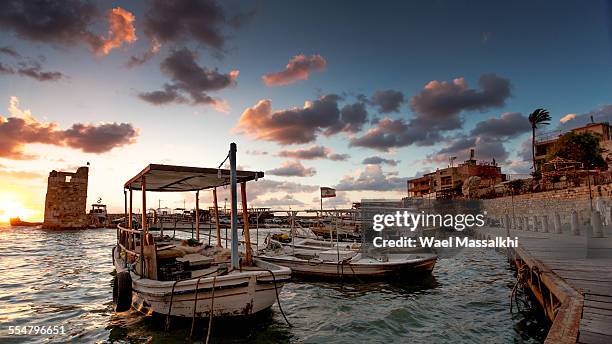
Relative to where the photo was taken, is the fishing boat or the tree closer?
the fishing boat

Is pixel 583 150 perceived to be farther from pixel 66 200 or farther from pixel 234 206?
pixel 66 200

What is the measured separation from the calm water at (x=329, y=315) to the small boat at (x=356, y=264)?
54 cm

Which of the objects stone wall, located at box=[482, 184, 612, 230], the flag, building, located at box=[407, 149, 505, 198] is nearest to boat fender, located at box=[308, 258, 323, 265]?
the flag

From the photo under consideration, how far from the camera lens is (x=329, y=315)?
10453mm

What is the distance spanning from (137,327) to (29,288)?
980 centimetres

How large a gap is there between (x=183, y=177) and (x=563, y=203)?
38.2m

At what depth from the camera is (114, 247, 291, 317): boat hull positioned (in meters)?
8.10

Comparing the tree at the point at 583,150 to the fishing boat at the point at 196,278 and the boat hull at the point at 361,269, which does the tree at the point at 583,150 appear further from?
the fishing boat at the point at 196,278

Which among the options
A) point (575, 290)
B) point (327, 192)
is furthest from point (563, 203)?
point (575, 290)

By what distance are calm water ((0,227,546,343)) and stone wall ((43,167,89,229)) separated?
67.5m

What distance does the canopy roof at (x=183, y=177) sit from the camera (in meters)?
9.91

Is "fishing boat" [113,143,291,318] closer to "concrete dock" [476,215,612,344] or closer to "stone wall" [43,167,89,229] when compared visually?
"concrete dock" [476,215,612,344]

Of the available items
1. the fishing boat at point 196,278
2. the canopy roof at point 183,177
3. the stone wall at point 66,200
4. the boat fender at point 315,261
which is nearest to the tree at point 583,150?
the boat fender at point 315,261

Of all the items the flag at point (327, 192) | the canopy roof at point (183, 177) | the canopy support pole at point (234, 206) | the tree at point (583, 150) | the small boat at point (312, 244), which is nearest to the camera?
the canopy support pole at point (234, 206)
